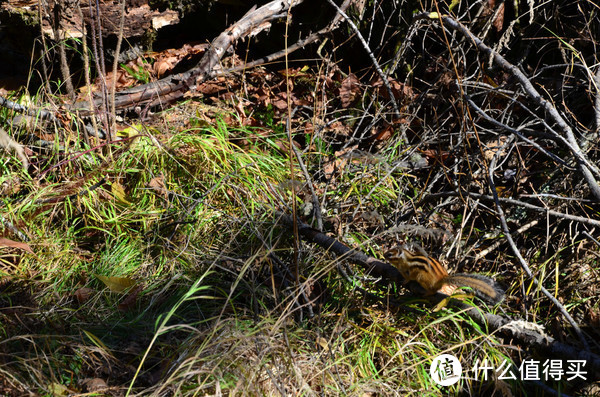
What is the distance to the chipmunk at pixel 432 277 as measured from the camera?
2439 millimetres

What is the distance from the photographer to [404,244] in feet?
10.0

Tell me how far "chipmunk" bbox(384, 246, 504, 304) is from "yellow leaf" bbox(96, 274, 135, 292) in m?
1.32

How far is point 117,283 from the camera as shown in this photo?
2.80 metres

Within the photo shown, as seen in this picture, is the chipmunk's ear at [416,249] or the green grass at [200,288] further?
the chipmunk's ear at [416,249]

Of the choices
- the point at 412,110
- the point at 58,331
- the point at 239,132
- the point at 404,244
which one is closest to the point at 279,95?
the point at 239,132

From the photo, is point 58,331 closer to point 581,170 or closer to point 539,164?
point 581,170

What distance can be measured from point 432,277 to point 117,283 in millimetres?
1561

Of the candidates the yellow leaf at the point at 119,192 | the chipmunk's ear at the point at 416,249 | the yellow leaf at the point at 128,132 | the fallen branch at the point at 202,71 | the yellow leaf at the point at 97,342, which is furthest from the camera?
the fallen branch at the point at 202,71

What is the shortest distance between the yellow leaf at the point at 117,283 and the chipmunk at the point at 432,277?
4.33 ft

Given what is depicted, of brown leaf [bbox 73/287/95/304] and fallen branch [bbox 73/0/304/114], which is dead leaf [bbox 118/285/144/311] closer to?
brown leaf [bbox 73/287/95/304]

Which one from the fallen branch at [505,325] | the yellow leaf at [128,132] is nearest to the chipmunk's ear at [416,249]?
the fallen branch at [505,325]

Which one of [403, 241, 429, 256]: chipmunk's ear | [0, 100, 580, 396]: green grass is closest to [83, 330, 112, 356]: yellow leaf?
[0, 100, 580, 396]: green grass

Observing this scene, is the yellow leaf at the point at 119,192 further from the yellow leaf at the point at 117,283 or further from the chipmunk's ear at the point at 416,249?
the chipmunk's ear at the point at 416,249

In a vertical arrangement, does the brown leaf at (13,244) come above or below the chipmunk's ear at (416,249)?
above
